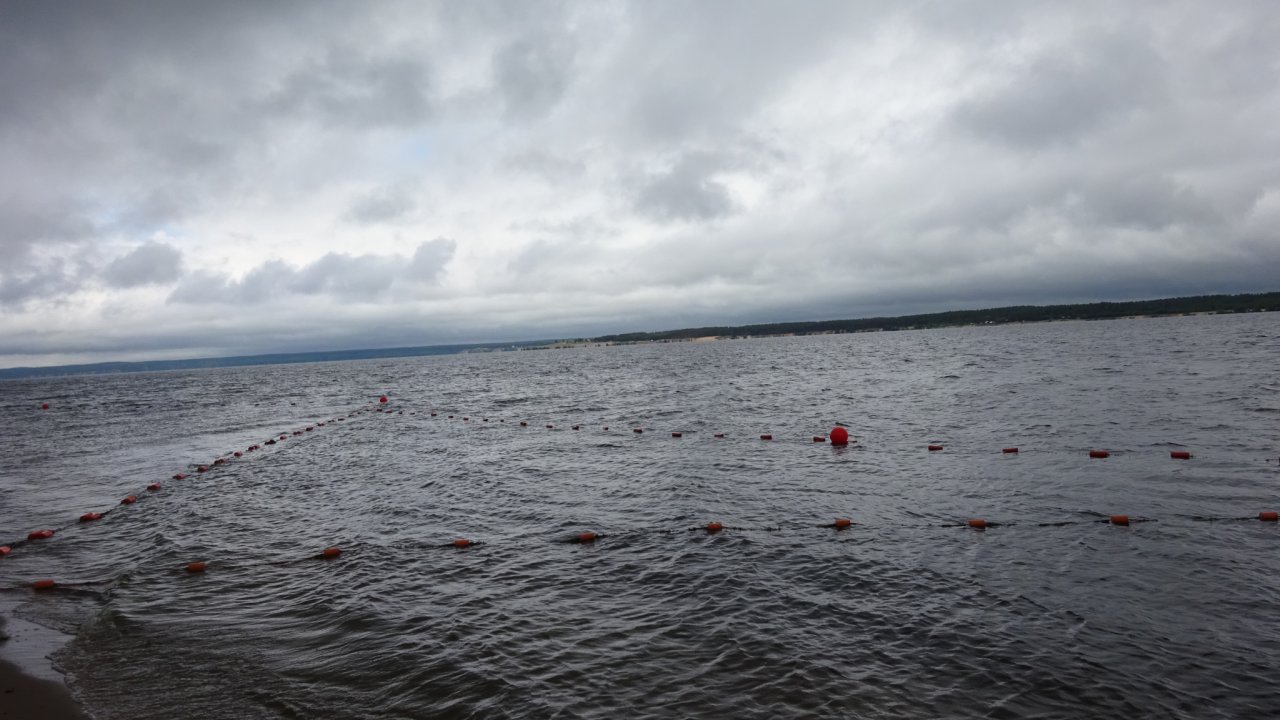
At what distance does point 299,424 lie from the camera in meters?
44.1

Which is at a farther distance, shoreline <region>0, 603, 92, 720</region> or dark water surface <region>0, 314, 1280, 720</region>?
dark water surface <region>0, 314, 1280, 720</region>

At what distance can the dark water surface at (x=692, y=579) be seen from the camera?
7.88 meters

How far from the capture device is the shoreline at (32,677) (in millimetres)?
7641

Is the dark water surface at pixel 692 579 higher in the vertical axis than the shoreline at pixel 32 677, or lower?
lower

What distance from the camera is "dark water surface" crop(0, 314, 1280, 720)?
788 cm

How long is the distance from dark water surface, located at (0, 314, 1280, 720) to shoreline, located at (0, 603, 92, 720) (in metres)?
0.31

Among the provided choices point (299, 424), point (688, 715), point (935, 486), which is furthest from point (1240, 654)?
point (299, 424)

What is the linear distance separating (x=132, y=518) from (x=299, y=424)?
89.8ft

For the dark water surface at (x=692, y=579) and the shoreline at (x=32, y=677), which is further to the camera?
the dark water surface at (x=692, y=579)

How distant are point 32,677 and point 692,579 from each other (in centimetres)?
954

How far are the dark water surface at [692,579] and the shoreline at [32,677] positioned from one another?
0.31 m

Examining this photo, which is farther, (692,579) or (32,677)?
(692,579)

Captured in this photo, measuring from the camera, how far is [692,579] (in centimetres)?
1155

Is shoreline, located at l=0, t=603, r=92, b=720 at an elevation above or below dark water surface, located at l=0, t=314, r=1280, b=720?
above
